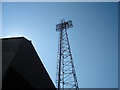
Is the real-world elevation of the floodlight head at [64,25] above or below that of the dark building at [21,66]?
above

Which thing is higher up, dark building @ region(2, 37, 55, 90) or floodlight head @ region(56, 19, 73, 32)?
floodlight head @ region(56, 19, 73, 32)

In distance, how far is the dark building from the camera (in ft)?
33.0

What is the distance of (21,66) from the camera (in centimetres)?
Answer: 1071

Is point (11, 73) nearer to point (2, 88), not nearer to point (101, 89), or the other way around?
point (2, 88)

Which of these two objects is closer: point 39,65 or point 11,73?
point 11,73

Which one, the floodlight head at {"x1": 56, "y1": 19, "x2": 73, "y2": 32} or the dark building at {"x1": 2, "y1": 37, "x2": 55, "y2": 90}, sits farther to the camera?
the floodlight head at {"x1": 56, "y1": 19, "x2": 73, "y2": 32}

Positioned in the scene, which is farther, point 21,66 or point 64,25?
point 64,25

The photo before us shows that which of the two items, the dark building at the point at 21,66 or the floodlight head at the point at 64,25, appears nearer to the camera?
the dark building at the point at 21,66

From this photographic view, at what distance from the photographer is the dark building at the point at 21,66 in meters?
10.1

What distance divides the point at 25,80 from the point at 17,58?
59.3 inches

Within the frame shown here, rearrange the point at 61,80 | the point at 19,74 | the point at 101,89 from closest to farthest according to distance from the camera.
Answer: the point at 19,74
the point at 61,80
the point at 101,89

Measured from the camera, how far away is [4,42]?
11453mm

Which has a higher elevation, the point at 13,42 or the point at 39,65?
the point at 13,42

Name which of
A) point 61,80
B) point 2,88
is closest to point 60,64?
point 61,80
